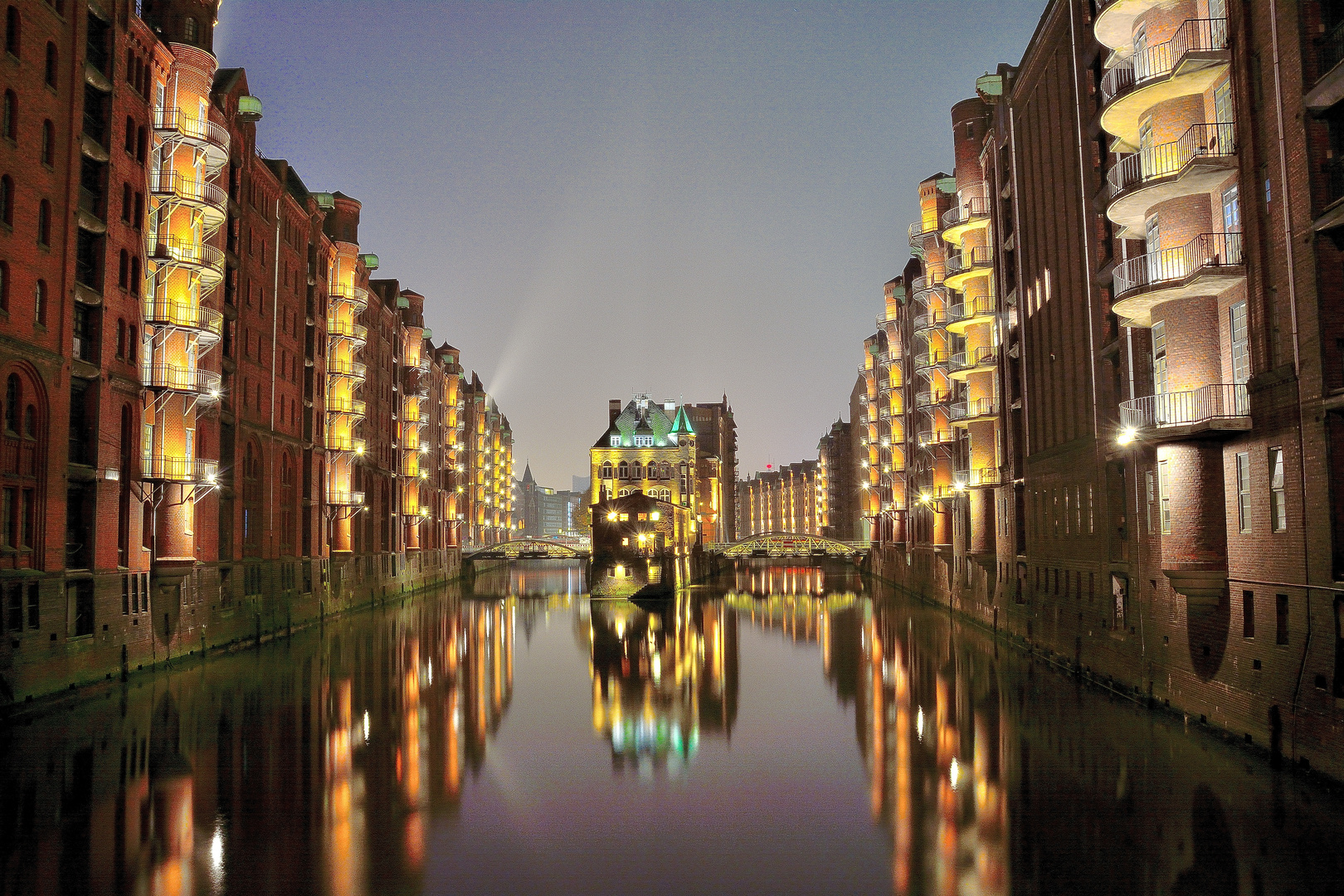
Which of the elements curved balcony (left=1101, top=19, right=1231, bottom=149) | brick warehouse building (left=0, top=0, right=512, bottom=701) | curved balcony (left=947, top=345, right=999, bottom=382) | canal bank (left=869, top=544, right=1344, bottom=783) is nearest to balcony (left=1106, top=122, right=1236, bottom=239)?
curved balcony (left=1101, top=19, right=1231, bottom=149)

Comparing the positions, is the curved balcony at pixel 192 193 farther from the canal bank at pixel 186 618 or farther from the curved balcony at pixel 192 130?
the canal bank at pixel 186 618

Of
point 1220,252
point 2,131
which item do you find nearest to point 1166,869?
point 1220,252

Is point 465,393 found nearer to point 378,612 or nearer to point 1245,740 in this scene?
point 378,612

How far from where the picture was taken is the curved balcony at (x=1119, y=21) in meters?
25.4

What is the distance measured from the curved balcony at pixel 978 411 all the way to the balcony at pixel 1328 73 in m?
29.9

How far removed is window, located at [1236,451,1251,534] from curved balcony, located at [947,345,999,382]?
26433 mm

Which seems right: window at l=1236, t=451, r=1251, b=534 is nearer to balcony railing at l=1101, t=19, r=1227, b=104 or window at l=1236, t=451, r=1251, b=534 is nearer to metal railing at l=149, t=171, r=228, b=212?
balcony railing at l=1101, t=19, r=1227, b=104

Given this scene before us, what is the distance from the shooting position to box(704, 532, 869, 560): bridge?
11875 cm

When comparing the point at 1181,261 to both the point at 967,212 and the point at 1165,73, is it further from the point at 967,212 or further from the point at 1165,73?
the point at 967,212

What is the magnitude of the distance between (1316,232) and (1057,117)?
743 inches

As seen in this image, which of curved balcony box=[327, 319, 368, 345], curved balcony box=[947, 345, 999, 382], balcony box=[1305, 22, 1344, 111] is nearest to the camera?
balcony box=[1305, 22, 1344, 111]

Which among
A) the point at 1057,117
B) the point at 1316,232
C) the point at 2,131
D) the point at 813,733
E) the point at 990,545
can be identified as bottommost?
the point at 813,733

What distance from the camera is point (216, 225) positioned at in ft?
134

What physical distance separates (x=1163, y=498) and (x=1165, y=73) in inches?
397
